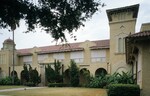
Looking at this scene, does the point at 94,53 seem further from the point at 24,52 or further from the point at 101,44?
the point at 24,52

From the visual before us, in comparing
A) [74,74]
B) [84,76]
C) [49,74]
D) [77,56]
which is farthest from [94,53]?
[49,74]

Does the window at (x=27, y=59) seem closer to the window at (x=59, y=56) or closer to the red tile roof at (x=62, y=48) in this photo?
the red tile roof at (x=62, y=48)

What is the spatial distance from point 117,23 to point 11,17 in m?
32.3

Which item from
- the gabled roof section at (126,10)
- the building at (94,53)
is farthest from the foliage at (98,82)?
the gabled roof section at (126,10)

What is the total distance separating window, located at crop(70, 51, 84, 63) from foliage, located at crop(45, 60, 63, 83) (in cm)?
321

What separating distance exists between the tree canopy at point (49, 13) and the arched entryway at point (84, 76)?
111ft

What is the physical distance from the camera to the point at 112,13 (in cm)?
4162

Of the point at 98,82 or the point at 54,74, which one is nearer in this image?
the point at 98,82

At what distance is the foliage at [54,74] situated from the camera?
153ft

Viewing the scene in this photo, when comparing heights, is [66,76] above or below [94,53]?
below

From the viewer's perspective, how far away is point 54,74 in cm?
4684

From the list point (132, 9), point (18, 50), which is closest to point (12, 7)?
point (132, 9)

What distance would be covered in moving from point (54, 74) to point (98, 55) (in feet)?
25.3

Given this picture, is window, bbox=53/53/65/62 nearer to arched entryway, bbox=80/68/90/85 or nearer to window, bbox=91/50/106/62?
arched entryway, bbox=80/68/90/85
